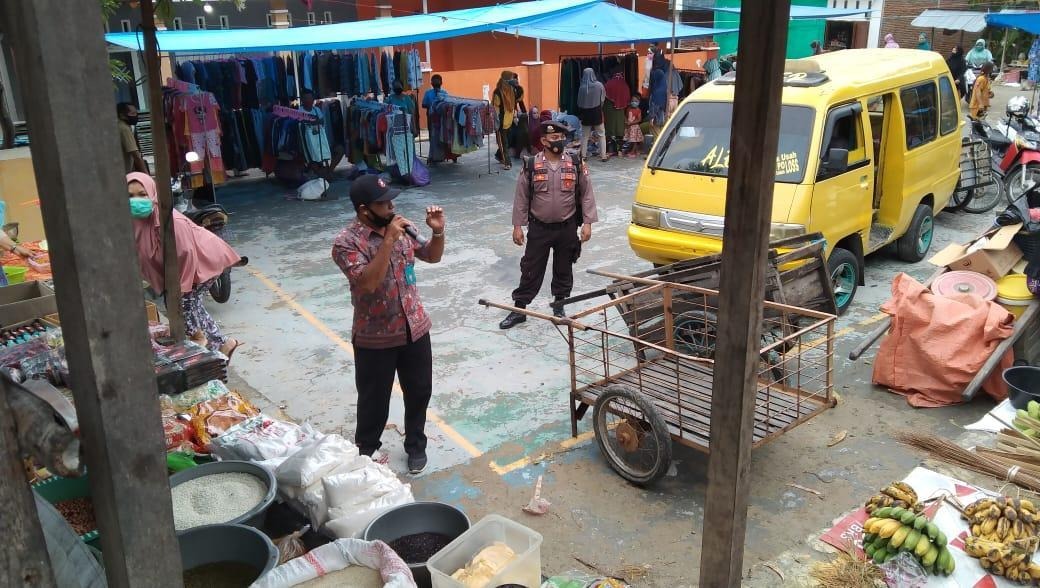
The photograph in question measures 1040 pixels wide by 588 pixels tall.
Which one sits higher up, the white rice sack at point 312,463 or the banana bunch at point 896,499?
the white rice sack at point 312,463

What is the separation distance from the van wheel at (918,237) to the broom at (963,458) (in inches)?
156

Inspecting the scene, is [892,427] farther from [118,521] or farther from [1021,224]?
[118,521]

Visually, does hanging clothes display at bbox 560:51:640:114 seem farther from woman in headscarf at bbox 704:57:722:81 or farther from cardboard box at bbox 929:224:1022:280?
cardboard box at bbox 929:224:1022:280

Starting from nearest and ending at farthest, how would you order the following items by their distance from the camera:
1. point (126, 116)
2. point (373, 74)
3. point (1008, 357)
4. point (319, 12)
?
point (1008, 357), point (126, 116), point (373, 74), point (319, 12)

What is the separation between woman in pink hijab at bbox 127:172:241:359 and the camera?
212 inches

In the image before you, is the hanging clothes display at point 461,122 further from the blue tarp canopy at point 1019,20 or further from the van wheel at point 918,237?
the blue tarp canopy at point 1019,20

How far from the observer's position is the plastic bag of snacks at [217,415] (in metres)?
4.39

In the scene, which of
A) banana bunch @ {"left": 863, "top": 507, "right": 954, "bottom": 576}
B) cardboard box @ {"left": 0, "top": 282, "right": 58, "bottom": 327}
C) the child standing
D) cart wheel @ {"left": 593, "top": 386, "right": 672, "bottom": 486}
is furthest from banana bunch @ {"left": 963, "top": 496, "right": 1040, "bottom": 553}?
the child standing

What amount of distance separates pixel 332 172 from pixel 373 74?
1.90 meters

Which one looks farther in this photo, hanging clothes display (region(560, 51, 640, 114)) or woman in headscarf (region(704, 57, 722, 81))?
woman in headscarf (region(704, 57, 722, 81))

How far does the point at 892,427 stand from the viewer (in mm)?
5551

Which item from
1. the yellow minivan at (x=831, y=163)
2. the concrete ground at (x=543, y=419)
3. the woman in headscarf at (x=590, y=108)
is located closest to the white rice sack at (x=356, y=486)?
the concrete ground at (x=543, y=419)

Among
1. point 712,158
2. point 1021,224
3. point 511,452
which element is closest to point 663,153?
point 712,158

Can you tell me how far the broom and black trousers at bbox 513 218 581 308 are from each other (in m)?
3.23
